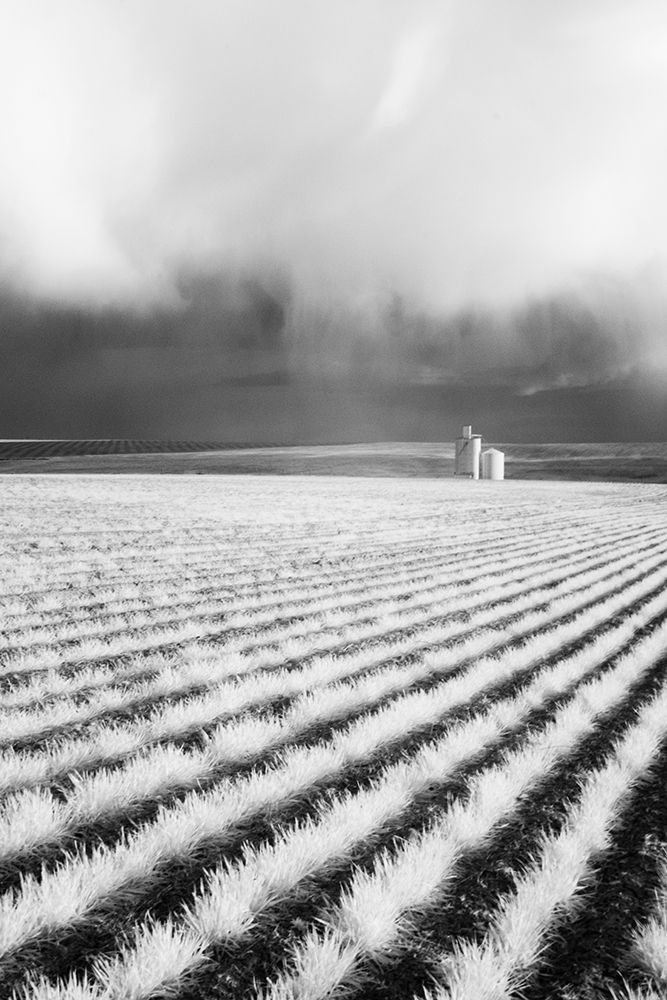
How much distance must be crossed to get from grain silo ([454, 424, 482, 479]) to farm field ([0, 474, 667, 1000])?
70.4 metres

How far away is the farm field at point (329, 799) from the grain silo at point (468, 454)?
70358mm

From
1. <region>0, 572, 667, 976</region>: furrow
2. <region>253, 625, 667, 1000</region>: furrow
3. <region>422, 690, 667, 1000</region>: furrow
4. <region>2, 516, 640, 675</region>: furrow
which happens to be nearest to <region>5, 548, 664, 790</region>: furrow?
<region>0, 572, 667, 976</region>: furrow

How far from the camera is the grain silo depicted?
81.1 metres

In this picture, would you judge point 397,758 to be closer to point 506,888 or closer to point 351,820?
point 351,820

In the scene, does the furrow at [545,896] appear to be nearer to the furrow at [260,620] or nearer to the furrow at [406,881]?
the furrow at [406,881]

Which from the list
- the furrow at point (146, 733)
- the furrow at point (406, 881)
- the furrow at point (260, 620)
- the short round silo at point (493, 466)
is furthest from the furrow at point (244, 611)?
the short round silo at point (493, 466)

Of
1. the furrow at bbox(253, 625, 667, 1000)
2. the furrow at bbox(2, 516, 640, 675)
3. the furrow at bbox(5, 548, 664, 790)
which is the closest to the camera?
the furrow at bbox(253, 625, 667, 1000)

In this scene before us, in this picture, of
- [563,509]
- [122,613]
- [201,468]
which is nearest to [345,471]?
[201,468]

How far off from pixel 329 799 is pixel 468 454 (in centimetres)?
7926

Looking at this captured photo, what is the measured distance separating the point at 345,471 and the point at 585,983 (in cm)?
8740

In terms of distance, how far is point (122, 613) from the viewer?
1065cm

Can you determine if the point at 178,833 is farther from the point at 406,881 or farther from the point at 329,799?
the point at 406,881

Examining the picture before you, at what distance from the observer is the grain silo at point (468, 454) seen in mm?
81062

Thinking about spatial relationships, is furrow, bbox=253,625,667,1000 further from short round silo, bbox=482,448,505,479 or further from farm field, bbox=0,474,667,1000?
short round silo, bbox=482,448,505,479
